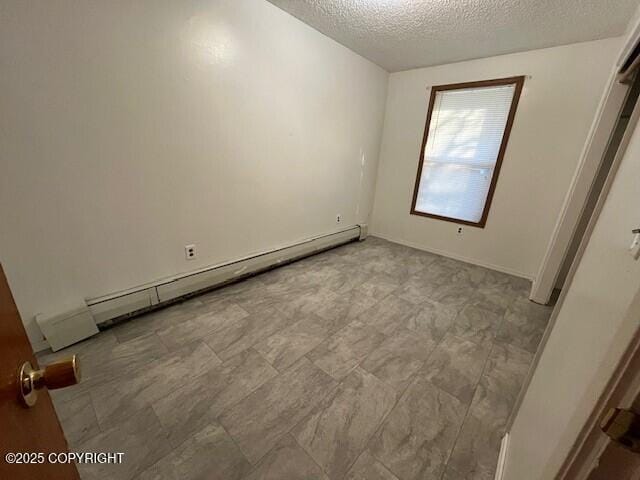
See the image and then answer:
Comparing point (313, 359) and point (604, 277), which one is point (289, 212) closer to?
point (313, 359)

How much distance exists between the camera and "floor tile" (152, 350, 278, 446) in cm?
121

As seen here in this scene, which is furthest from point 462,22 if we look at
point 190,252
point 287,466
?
point 287,466

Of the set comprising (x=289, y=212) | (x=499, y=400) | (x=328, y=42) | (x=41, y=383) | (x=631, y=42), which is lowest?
(x=499, y=400)

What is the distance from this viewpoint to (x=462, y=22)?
2.23 m

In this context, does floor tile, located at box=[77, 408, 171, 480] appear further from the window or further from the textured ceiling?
the window

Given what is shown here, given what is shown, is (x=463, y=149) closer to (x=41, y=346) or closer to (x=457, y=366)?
(x=457, y=366)

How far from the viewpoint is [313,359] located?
164 cm

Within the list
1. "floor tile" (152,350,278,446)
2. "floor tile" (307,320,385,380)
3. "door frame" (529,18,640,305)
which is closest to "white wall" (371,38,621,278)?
"door frame" (529,18,640,305)

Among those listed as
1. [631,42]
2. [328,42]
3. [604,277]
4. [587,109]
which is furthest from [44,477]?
[587,109]

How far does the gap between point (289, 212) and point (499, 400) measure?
2.40 meters

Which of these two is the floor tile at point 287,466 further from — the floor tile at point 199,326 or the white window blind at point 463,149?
the white window blind at point 463,149

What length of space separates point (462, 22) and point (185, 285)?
3.31 metres

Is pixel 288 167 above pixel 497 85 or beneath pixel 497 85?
beneath

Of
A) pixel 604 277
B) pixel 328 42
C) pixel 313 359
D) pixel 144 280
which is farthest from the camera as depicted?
pixel 328 42
